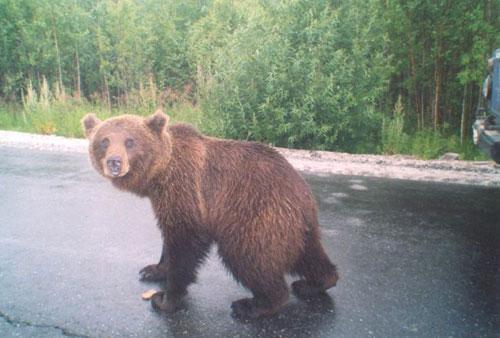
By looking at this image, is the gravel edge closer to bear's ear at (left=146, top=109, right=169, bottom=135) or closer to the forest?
the forest

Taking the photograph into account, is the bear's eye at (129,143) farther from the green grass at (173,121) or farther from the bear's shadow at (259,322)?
the green grass at (173,121)

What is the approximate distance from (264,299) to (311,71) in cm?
679

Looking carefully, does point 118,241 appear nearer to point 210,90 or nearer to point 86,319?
point 86,319

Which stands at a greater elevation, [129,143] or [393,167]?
[129,143]

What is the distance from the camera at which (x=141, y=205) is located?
18.0 feet

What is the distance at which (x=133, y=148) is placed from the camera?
122 inches

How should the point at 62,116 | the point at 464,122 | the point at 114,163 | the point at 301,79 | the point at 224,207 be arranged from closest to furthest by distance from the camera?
1. the point at 114,163
2. the point at 224,207
3. the point at 301,79
4. the point at 464,122
5. the point at 62,116

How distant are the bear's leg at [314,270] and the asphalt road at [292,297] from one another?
100mm

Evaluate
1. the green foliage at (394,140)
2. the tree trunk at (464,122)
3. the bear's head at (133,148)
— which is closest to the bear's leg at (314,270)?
the bear's head at (133,148)

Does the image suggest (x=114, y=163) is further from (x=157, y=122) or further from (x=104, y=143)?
(x=157, y=122)

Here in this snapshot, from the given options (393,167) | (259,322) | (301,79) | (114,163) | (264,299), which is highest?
(301,79)

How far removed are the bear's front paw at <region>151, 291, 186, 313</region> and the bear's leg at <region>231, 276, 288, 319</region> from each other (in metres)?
0.43

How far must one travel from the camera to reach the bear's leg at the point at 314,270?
10.5 ft

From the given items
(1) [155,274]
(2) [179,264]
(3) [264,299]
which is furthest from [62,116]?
(3) [264,299]
